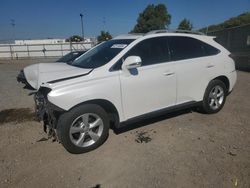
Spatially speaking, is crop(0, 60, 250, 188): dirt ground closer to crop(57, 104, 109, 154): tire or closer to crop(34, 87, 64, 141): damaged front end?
crop(57, 104, 109, 154): tire

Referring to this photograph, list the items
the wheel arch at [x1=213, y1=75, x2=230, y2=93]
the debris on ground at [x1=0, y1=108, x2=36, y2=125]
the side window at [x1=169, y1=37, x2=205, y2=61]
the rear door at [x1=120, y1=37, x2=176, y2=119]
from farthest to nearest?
the debris on ground at [x1=0, y1=108, x2=36, y2=125]
the wheel arch at [x1=213, y1=75, x2=230, y2=93]
the side window at [x1=169, y1=37, x2=205, y2=61]
the rear door at [x1=120, y1=37, x2=176, y2=119]

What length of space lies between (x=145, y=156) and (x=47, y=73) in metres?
2.15

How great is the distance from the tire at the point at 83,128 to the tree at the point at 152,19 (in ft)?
173

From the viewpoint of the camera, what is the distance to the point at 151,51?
15.2 ft

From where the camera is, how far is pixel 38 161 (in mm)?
3875

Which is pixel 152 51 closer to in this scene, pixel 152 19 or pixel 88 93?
pixel 88 93

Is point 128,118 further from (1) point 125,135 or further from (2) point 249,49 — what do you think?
(2) point 249,49

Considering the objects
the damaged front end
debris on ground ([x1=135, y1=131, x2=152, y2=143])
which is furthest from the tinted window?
the damaged front end

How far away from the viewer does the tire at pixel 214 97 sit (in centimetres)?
539

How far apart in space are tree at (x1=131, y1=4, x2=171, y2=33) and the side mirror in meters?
52.4

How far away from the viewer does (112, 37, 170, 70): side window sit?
4473mm

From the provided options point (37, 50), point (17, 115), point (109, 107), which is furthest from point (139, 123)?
point (37, 50)

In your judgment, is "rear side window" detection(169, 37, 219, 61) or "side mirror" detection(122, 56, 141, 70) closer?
"side mirror" detection(122, 56, 141, 70)

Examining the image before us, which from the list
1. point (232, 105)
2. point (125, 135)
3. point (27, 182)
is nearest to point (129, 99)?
point (125, 135)
